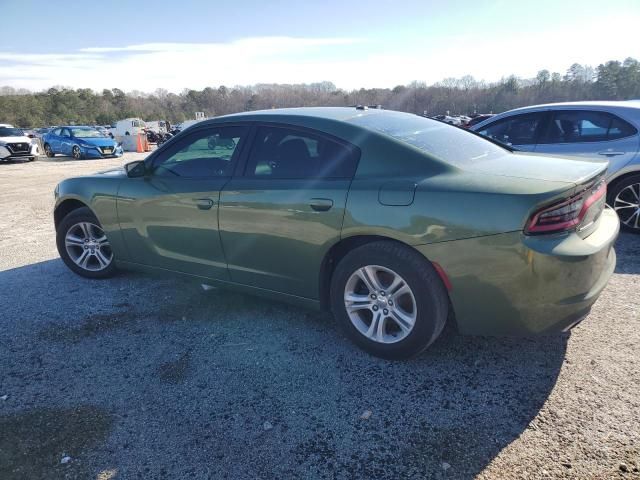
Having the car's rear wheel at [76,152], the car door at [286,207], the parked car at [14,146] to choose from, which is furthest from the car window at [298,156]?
the car's rear wheel at [76,152]

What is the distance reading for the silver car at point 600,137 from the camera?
17.1 feet

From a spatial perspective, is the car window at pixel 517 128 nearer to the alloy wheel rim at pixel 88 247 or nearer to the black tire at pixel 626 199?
the black tire at pixel 626 199

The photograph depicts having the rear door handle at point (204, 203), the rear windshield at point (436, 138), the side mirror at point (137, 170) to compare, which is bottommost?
the rear door handle at point (204, 203)

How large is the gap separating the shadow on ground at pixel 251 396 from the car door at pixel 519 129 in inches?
143

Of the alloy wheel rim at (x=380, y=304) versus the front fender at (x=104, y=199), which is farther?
the front fender at (x=104, y=199)

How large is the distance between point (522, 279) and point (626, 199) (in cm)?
400

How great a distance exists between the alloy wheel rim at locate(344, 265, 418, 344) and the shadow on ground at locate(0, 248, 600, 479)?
212 mm

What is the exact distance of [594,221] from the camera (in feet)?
8.86

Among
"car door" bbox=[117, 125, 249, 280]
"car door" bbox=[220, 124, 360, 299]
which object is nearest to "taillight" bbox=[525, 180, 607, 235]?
"car door" bbox=[220, 124, 360, 299]

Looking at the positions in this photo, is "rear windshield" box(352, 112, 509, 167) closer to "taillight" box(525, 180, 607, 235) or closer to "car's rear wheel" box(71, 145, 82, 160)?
"taillight" box(525, 180, 607, 235)

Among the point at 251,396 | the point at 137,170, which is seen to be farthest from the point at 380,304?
the point at 137,170

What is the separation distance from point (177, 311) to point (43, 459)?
65.6 inches

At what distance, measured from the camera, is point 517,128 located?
237 inches

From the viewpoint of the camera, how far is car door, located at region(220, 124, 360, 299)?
9.59 ft
